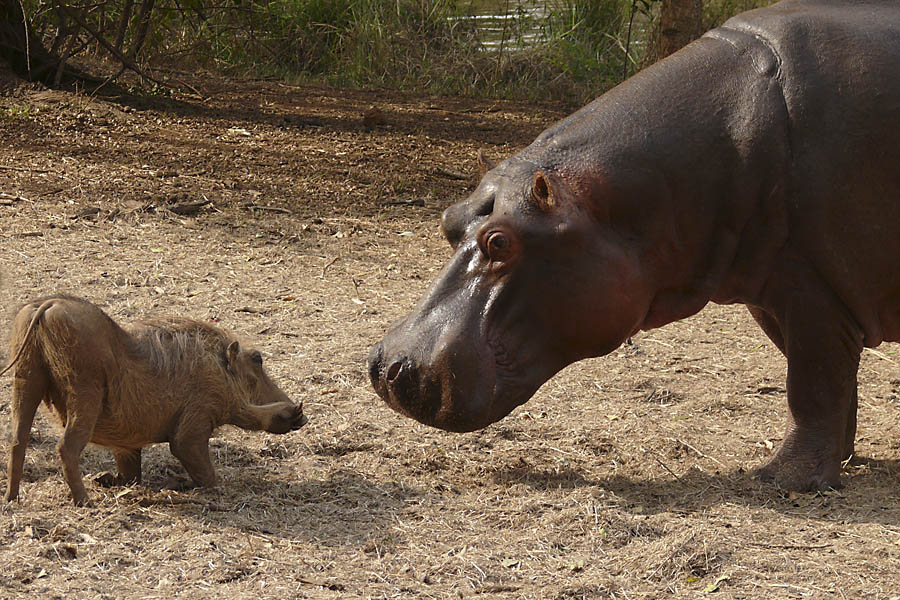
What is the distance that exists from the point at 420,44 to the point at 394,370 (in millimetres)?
9445

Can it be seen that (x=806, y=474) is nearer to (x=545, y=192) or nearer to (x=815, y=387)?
(x=815, y=387)

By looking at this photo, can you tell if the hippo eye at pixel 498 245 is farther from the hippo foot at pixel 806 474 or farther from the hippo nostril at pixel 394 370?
the hippo foot at pixel 806 474

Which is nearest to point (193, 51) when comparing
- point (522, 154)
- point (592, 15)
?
point (592, 15)

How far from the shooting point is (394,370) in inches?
144

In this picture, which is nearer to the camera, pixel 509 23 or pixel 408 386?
pixel 408 386

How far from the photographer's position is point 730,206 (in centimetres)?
385

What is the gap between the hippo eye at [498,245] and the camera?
142 inches

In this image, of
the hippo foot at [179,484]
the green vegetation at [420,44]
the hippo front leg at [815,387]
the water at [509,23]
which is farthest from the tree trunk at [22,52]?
the hippo front leg at [815,387]

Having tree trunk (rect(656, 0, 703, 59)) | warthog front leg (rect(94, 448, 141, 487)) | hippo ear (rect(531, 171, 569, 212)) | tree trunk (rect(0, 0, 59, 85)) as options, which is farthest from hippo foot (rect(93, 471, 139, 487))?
tree trunk (rect(0, 0, 59, 85))

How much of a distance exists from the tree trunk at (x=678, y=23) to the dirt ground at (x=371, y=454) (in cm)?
167

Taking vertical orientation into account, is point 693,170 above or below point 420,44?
above

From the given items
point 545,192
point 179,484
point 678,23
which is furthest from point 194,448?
point 678,23

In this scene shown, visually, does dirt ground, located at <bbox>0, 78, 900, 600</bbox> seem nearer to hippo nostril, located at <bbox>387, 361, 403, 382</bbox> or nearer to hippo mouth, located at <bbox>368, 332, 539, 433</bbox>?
hippo mouth, located at <bbox>368, 332, 539, 433</bbox>

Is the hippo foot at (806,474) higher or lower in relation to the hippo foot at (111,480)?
higher
